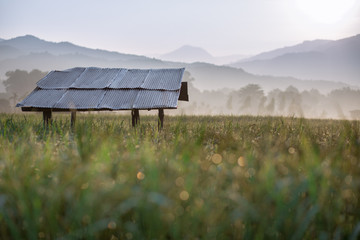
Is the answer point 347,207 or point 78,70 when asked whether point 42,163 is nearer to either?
point 347,207

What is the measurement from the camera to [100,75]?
8367mm

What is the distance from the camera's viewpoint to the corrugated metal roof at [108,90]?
6.97 metres

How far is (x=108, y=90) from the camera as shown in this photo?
747 centimetres

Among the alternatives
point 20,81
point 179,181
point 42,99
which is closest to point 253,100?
point 20,81

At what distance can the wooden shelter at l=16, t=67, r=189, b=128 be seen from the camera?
6.96m

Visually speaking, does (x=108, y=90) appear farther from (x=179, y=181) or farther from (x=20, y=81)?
(x=20, y=81)

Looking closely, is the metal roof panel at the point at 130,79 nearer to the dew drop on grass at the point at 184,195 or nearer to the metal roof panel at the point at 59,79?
the metal roof panel at the point at 59,79

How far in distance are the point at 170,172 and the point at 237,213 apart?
75 centimetres

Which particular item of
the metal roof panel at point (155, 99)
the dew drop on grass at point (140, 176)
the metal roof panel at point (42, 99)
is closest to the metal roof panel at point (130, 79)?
the metal roof panel at point (155, 99)

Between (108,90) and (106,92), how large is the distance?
11cm

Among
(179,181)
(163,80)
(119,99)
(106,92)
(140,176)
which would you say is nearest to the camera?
(179,181)

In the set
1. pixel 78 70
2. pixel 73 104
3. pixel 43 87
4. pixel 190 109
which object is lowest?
pixel 190 109

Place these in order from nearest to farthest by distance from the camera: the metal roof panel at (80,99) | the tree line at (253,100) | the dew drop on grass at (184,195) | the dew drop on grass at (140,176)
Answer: the dew drop on grass at (184,195) → the dew drop on grass at (140,176) → the metal roof panel at (80,99) → the tree line at (253,100)

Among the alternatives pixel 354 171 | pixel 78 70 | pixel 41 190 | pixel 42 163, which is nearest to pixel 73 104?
pixel 78 70
